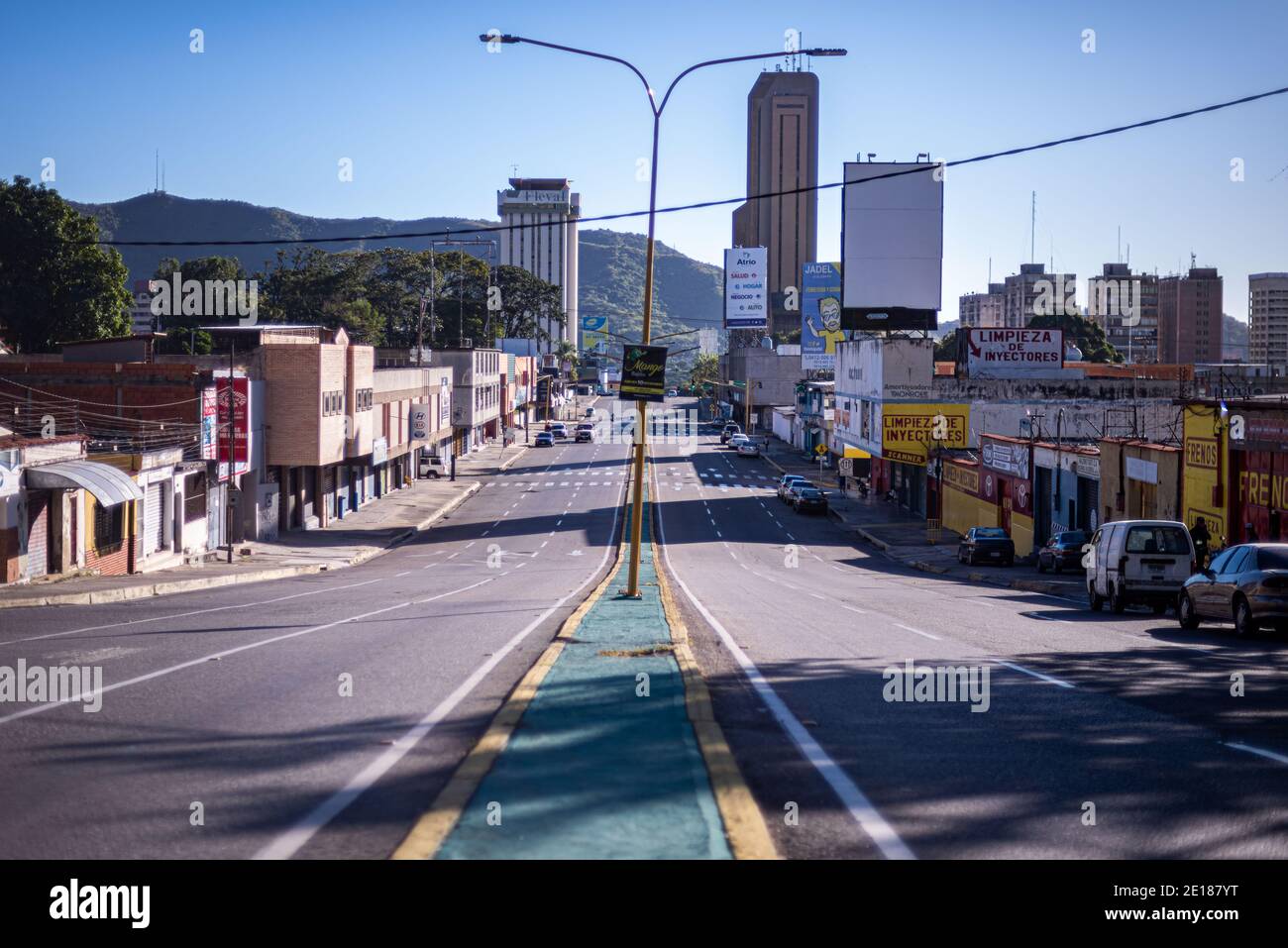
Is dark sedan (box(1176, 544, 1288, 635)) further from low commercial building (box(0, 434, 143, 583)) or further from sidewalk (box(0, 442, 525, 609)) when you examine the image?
low commercial building (box(0, 434, 143, 583))

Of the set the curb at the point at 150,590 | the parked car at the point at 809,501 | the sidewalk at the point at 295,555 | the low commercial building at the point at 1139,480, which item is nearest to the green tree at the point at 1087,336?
the sidewalk at the point at 295,555

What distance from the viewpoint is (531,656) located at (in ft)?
45.3

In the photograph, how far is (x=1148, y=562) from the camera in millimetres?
24391

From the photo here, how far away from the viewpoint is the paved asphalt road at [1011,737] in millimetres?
6984

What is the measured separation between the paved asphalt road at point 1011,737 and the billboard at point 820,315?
4618 inches

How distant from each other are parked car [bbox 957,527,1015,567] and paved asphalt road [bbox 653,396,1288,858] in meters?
23.2

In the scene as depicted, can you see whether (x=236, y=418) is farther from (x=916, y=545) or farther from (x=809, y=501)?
(x=809, y=501)

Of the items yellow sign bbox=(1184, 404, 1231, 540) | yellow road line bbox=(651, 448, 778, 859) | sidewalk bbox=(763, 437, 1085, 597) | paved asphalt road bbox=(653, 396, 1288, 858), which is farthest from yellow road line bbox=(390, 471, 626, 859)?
yellow sign bbox=(1184, 404, 1231, 540)

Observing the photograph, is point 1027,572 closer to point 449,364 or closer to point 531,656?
point 531,656

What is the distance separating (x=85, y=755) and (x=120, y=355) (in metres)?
46.1

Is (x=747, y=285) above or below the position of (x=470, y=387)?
above

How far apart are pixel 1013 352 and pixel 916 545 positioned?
25.1 metres

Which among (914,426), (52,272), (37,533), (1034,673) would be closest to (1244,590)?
(1034,673)
